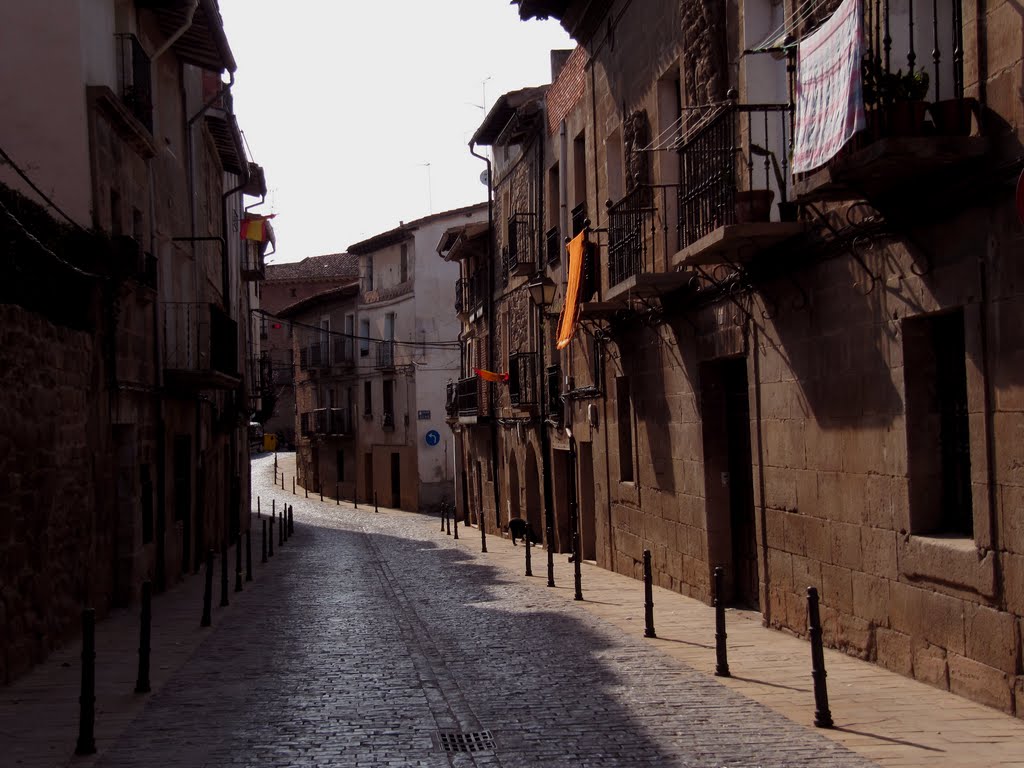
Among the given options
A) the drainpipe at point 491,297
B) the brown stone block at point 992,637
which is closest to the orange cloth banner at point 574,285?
the brown stone block at point 992,637

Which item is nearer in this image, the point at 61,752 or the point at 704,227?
the point at 61,752

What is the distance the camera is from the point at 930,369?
8.92 meters

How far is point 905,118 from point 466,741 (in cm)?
480

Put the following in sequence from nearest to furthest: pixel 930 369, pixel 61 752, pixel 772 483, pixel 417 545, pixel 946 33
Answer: pixel 61 752
pixel 946 33
pixel 930 369
pixel 772 483
pixel 417 545

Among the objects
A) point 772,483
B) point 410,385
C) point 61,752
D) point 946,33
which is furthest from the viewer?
point 410,385

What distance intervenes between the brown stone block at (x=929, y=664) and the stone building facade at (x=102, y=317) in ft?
22.7

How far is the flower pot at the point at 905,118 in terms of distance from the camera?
7684 mm

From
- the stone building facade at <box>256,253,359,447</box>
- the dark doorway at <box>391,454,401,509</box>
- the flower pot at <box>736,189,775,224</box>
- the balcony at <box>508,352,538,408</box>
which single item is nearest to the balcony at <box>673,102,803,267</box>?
the flower pot at <box>736,189,775,224</box>

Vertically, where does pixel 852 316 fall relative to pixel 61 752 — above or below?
above

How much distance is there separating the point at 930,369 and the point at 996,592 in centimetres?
191

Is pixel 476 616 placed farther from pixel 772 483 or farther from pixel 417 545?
pixel 417 545

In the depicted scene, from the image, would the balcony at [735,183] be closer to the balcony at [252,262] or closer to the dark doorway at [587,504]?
the dark doorway at [587,504]

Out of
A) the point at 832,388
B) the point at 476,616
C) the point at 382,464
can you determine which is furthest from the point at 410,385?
the point at 832,388

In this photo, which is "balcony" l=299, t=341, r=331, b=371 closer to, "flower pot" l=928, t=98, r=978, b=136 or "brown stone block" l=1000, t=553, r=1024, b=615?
"flower pot" l=928, t=98, r=978, b=136
